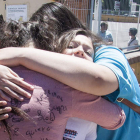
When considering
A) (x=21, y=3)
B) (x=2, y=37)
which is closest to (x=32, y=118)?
(x=2, y=37)

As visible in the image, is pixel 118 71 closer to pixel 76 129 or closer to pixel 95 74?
pixel 95 74

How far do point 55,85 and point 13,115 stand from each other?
251 mm

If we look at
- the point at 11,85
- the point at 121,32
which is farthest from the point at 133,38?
the point at 11,85

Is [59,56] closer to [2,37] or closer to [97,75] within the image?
[97,75]

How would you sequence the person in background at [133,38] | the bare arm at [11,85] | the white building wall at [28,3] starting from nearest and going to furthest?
1. the bare arm at [11,85]
2. the white building wall at [28,3]
3. the person in background at [133,38]

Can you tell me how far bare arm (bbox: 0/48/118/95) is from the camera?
1.07 meters

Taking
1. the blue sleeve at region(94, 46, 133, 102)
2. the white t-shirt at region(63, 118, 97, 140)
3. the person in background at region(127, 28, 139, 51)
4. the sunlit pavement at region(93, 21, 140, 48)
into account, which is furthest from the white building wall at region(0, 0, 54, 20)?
the white t-shirt at region(63, 118, 97, 140)

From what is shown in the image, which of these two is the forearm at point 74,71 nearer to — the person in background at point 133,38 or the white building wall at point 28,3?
the white building wall at point 28,3

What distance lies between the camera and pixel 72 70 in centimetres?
108

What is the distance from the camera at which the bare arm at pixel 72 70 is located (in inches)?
42.0

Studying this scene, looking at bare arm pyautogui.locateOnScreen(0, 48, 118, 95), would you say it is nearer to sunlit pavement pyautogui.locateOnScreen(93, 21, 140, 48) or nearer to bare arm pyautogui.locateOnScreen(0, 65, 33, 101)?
bare arm pyautogui.locateOnScreen(0, 65, 33, 101)

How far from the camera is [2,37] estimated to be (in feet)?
4.88

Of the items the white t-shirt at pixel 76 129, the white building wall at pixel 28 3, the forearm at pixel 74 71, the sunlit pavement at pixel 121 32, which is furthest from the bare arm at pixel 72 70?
the sunlit pavement at pixel 121 32

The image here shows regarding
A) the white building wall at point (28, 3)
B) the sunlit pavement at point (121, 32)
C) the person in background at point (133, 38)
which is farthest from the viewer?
the sunlit pavement at point (121, 32)
